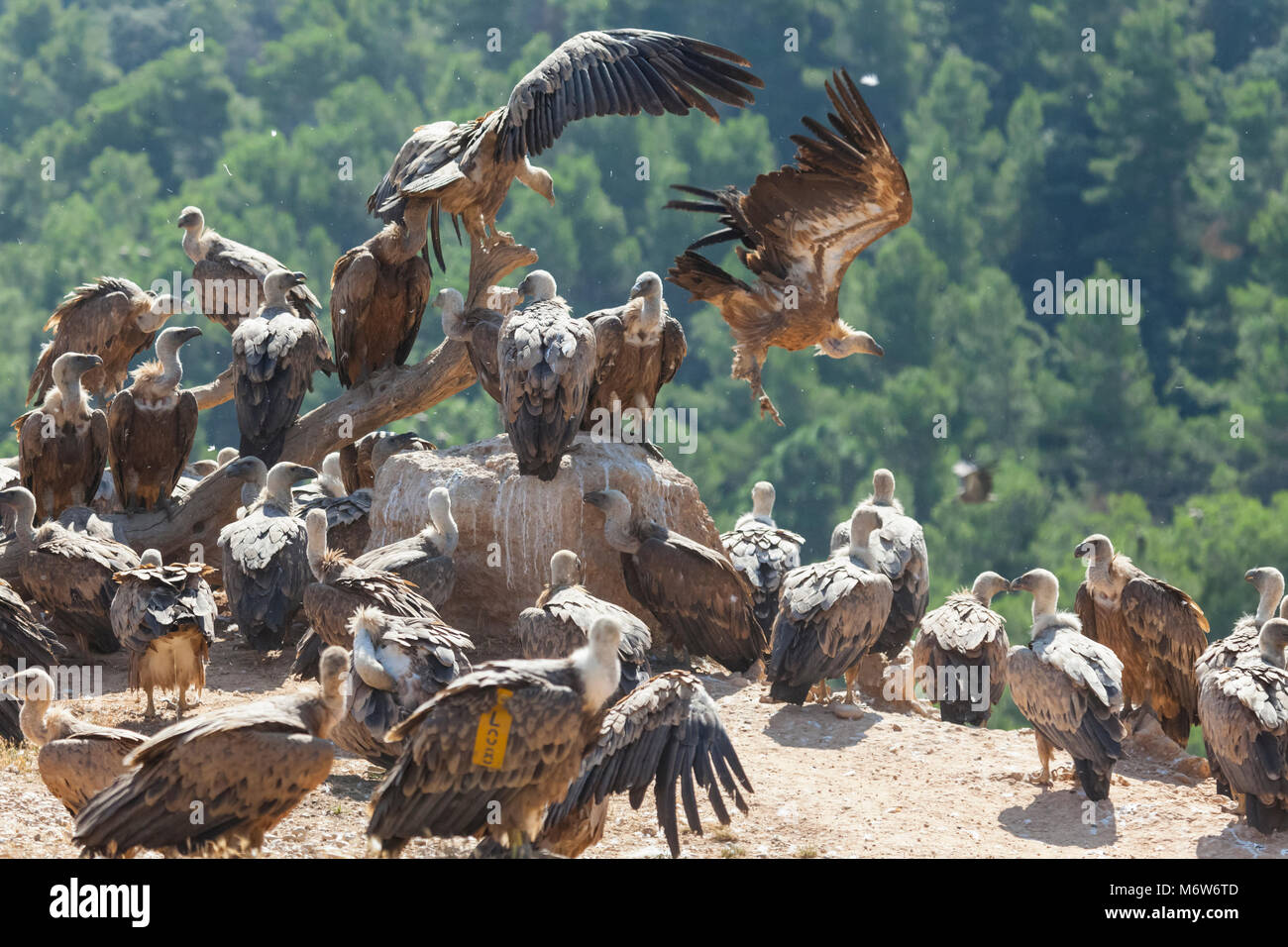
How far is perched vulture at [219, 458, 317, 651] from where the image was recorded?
10.0 metres

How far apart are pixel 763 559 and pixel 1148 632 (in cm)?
256

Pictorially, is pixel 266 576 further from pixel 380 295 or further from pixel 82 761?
pixel 82 761

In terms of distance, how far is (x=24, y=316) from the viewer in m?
43.5

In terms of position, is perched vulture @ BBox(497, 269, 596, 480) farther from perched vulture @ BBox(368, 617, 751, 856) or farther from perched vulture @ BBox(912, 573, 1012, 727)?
perched vulture @ BBox(368, 617, 751, 856)

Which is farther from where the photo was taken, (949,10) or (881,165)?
(949,10)

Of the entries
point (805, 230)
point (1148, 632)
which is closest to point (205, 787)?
point (1148, 632)

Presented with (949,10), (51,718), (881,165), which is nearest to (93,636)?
(51,718)

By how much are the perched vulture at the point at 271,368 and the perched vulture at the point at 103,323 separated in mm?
1183

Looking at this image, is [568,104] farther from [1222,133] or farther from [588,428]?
[1222,133]

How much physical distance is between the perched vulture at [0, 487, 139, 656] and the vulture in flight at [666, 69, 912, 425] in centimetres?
363

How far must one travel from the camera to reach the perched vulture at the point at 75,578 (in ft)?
32.8

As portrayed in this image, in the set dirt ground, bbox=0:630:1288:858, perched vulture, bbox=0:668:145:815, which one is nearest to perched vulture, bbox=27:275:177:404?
dirt ground, bbox=0:630:1288:858

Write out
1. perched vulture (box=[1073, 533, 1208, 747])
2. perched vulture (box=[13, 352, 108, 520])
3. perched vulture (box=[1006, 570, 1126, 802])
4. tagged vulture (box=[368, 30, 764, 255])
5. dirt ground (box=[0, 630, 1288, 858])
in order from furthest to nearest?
perched vulture (box=[13, 352, 108, 520]) < tagged vulture (box=[368, 30, 764, 255]) < perched vulture (box=[1073, 533, 1208, 747]) < perched vulture (box=[1006, 570, 1126, 802]) < dirt ground (box=[0, 630, 1288, 858])
